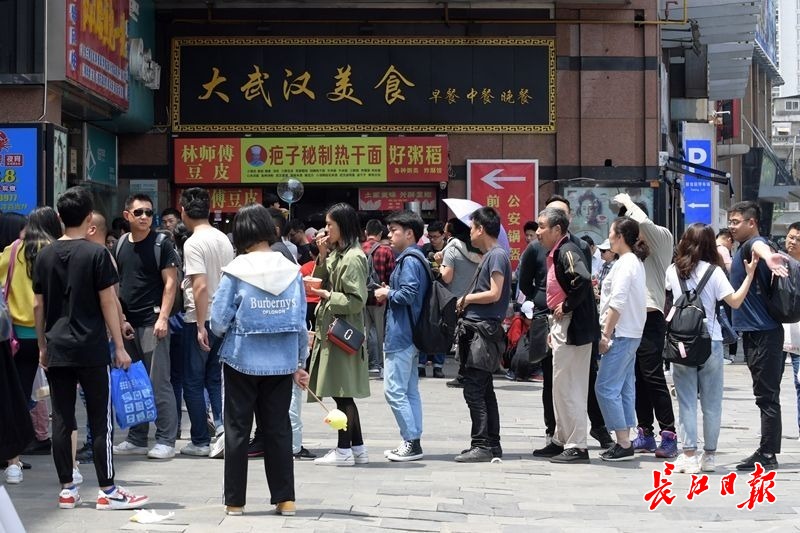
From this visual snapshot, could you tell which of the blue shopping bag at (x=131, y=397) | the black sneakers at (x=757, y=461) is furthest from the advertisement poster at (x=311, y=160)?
the blue shopping bag at (x=131, y=397)

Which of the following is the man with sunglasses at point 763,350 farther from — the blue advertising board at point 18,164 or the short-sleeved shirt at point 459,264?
the blue advertising board at point 18,164

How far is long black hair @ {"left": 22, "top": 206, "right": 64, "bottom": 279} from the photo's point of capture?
838cm

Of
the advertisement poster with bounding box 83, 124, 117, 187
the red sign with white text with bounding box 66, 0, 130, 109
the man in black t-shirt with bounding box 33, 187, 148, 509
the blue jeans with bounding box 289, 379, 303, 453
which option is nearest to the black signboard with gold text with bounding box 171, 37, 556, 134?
the advertisement poster with bounding box 83, 124, 117, 187

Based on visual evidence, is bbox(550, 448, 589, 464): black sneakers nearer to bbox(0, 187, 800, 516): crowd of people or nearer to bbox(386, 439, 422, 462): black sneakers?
bbox(0, 187, 800, 516): crowd of people

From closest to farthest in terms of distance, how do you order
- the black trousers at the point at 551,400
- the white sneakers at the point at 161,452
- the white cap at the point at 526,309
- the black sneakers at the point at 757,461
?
the black sneakers at the point at 757,461 → the white sneakers at the point at 161,452 → the black trousers at the point at 551,400 → the white cap at the point at 526,309

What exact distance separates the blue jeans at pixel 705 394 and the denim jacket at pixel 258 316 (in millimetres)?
3046

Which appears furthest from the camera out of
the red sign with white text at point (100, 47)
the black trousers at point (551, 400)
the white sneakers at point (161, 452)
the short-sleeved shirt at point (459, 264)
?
the red sign with white text at point (100, 47)

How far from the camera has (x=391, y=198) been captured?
20375 millimetres

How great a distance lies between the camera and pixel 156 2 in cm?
1977

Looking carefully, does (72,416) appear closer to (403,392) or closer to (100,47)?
(403,392)

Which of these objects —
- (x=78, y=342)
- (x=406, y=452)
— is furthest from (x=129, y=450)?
(x=78, y=342)

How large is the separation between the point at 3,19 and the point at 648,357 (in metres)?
8.34

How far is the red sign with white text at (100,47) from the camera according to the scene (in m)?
14.3

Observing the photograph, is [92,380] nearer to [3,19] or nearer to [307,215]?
[3,19]
